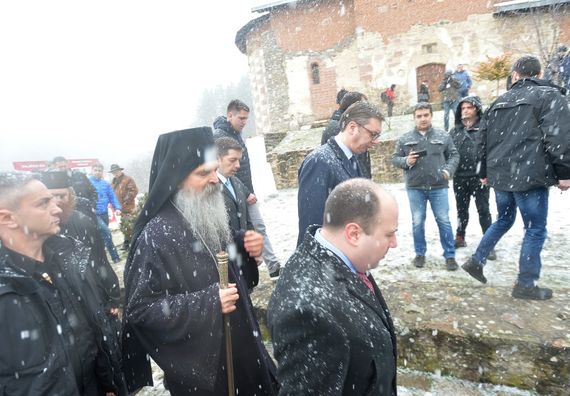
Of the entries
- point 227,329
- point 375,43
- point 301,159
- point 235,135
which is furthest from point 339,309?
point 375,43

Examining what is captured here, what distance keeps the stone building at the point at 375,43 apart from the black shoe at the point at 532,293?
15.6 meters

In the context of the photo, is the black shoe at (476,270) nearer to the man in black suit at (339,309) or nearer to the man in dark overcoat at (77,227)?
the man in black suit at (339,309)

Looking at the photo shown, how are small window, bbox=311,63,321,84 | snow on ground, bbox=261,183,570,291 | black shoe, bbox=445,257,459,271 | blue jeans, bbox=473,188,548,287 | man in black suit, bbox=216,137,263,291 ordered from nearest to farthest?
blue jeans, bbox=473,188,548,287, man in black suit, bbox=216,137,263,291, snow on ground, bbox=261,183,570,291, black shoe, bbox=445,257,459,271, small window, bbox=311,63,321,84

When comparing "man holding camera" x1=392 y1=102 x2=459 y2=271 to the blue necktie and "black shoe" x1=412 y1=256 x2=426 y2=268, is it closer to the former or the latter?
"black shoe" x1=412 y1=256 x2=426 y2=268

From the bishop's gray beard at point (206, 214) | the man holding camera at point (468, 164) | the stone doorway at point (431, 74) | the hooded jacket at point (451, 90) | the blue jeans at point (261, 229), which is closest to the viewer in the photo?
the bishop's gray beard at point (206, 214)

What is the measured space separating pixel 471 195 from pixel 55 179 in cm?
480

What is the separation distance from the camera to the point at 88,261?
222 cm

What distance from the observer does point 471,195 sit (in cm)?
462

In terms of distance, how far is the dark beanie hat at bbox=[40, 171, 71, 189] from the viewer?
9.81 feet

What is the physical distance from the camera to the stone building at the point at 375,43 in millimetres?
15961

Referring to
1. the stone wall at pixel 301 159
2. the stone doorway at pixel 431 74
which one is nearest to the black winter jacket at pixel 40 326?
the stone wall at pixel 301 159

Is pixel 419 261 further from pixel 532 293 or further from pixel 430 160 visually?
pixel 532 293

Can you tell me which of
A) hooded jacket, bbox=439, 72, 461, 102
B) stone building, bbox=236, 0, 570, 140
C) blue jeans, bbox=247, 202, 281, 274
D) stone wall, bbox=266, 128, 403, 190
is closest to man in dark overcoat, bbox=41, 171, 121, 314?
blue jeans, bbox=247, 202, 281, 274

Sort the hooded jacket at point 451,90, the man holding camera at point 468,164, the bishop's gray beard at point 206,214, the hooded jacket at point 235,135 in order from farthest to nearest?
the hooded jacket at point 451,90 < the hooded jacket at point 235,135 < the man holding camera at point 468,164 < the bishop's gray beard at point 206,214
